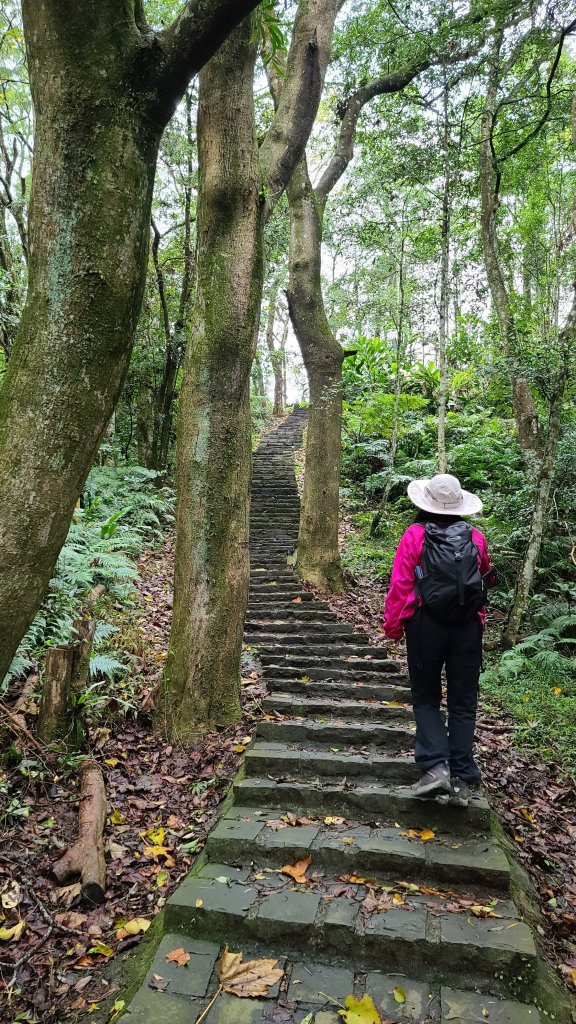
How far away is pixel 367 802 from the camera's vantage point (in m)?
3.68

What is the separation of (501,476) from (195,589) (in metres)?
Answer: 7.96

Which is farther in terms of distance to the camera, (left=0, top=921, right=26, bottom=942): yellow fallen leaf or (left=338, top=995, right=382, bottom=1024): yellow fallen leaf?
(left=0, top=921, right=26, bottom=942): yellow fallen leaf

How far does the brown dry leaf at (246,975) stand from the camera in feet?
8.30

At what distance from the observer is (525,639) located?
23.1 feet

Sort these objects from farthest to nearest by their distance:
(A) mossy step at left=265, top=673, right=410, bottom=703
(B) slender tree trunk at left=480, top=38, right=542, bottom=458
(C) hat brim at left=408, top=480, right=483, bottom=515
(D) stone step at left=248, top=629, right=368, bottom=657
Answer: (B) slender tree trunk at left=480, top=38, right=542, bottom=458 → (D) stone step at left=248, top=629, right=368, bottom=657 → (A) mossy step at left=265, top=673, right=410, bottom=703 → (C) hat brim at left=408, top=480, right=483, bottom=515

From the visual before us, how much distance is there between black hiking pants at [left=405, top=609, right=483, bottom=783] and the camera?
3.56 meters

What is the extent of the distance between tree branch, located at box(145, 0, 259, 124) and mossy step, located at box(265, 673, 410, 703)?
463 centimetres

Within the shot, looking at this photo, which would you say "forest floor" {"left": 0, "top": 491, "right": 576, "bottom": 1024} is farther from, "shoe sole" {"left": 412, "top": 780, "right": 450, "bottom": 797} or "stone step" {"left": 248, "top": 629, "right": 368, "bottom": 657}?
"stone step" {"left": 248, "top": 629, "right": 368, "bottom": 657}

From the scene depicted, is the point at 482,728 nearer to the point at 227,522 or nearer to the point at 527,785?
the point at 527,785

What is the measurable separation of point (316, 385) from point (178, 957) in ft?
24.6

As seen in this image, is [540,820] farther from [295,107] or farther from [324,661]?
[295,107]

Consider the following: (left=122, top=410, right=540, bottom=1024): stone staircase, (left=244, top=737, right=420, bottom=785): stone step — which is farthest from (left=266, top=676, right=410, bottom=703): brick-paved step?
(left=244, top=737, right=420, bottom=785): stone step

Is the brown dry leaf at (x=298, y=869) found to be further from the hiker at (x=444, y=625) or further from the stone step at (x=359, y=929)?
the hiker at (x=444, y=625)

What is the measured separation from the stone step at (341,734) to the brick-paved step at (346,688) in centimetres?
63
